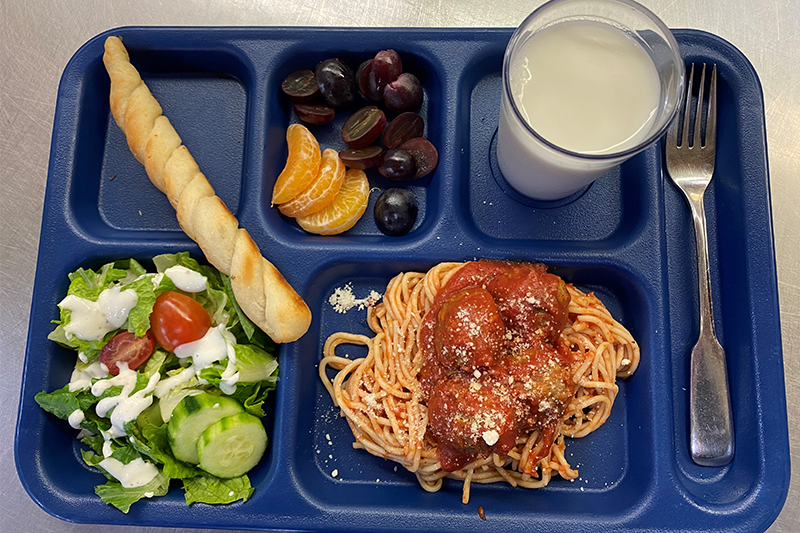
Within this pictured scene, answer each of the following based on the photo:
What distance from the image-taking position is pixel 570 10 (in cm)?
195

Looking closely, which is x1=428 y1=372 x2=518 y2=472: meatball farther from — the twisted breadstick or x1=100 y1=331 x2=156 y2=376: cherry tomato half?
x1=100 y1=331 x2=156 y2=376: cherry tomato half

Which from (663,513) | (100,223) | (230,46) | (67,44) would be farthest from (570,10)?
(67,44)

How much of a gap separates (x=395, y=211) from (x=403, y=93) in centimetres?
51

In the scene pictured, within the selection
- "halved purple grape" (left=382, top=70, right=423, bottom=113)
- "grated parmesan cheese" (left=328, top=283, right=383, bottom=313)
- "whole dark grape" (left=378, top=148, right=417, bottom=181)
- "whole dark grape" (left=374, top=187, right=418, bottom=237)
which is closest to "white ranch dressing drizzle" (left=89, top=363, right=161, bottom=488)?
"grated parmesan cheese" (left=328, top=283, right=383, bottom=313)

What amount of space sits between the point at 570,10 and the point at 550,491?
1834 mm

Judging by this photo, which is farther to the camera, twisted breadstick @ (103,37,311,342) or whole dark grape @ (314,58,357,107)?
whole dark grape @ (314,58,357,107)

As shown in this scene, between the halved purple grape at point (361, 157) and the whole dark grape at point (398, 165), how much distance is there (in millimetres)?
43

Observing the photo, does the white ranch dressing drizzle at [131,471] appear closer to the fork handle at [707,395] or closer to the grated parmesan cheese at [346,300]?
the grated parmesan cheese at [346,300]

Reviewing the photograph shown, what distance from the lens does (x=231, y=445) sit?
216 cm

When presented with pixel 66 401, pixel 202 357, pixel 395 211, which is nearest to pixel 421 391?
pixel 395 211

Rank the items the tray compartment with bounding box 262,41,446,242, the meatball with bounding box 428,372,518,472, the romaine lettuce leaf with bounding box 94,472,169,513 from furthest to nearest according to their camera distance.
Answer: the tray compartment with bounding box 262,41,446,242 < the romaine lettuce leaf with bounding box 94,472,169,513 < the meatball with bounding box 428,372,518,472

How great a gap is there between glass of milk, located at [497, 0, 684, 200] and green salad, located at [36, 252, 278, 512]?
1.36m

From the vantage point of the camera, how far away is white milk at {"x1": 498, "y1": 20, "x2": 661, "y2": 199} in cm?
192

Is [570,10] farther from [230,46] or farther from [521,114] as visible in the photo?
[230,46]
